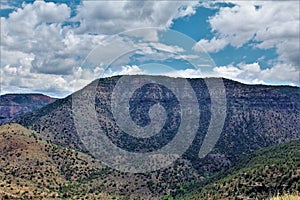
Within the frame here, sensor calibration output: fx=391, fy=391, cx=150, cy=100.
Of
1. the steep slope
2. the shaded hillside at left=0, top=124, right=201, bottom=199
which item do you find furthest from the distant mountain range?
the steep slope

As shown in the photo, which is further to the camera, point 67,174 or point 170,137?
point 170,137

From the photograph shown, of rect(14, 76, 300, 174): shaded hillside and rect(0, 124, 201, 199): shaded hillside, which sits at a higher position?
rect(14, 76, 300, 174): shaded hillside

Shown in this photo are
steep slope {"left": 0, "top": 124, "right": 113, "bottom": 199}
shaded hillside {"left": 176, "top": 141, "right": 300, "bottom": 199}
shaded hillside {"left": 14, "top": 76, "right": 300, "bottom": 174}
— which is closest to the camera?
shaded hillside {"left": 176, "top": 141, "right": 300, "bottom": 199}

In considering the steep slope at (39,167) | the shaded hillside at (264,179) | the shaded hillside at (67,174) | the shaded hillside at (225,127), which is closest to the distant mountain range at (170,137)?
the shaded hillside at (225,127)

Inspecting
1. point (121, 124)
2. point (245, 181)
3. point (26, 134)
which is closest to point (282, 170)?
point (245, 181)

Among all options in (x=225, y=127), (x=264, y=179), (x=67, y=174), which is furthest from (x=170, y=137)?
(x=264, y=179)

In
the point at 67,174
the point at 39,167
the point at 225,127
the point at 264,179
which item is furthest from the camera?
the point at 225,127

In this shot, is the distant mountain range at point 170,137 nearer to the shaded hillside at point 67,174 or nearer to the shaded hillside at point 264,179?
the shaded hillside at point 67,174

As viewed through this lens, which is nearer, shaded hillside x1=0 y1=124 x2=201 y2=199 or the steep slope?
the steep slope

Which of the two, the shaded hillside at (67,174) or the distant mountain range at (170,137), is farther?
the distant mountain range at (170,137)

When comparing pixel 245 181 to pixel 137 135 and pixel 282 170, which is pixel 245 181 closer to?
pixel 282 170

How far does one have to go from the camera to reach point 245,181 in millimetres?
89750

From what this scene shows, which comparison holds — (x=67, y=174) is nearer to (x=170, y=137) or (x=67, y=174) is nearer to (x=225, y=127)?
(x=170, y=137)

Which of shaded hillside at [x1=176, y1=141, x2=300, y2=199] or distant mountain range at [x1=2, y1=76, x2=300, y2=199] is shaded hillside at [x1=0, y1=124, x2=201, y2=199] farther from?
shaded hillside at [x1=176, y1=141, x2=300, y2=199]
